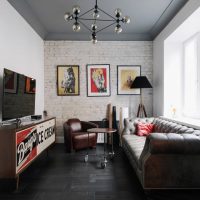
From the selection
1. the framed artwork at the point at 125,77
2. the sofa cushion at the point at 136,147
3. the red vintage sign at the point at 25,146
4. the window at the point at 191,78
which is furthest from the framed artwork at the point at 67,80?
the window at the point at 191,78

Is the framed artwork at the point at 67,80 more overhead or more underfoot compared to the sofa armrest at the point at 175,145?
more overhead

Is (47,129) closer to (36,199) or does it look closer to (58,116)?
(58,116)

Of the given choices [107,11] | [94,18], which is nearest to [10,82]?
[94,18]

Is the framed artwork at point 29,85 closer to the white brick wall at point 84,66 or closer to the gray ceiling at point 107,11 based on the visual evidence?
the gray ceiling at point 107,11

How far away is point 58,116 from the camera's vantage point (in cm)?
543

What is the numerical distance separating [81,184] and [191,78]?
10.4ft

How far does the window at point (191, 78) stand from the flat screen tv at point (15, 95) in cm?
316

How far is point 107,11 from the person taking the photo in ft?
13.3

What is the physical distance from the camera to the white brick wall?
17.7ft

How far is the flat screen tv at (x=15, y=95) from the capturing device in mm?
2867

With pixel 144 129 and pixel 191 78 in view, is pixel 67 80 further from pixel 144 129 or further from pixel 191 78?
pixel 191 78

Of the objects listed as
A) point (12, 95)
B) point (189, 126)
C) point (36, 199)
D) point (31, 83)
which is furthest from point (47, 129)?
point (189, 126)

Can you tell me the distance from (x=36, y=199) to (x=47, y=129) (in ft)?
5.84

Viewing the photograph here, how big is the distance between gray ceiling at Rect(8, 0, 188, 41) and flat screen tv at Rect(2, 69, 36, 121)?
4.18 ft
